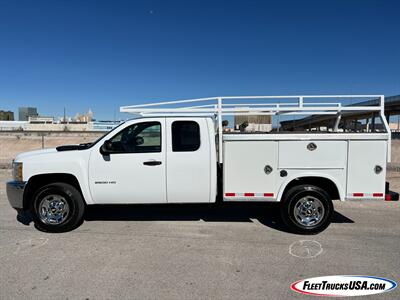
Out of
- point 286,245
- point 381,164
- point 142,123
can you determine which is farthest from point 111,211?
point 381,164

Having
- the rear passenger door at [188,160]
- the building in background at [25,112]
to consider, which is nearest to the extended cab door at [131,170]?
the rear passenger door at [188,160]

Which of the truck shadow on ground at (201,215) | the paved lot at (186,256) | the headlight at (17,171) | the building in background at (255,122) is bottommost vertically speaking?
the paved lot at (186,256)

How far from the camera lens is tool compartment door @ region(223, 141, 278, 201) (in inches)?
174

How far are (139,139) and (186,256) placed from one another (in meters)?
2.01

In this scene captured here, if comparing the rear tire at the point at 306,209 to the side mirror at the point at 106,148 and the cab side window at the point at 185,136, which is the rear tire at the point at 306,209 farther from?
the side mirror at the point at 106,148

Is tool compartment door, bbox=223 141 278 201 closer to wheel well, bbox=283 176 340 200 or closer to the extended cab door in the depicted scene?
wheel well, bbox=283 176 340 200

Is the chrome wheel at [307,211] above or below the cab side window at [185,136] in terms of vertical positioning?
below

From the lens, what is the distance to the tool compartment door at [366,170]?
4336 millimetres

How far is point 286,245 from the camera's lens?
13.4 ft

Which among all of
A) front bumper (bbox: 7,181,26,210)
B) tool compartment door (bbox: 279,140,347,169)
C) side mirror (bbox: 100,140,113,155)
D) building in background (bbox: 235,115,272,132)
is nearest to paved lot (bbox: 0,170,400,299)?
front bumper (bbox: 7,181,26,210)

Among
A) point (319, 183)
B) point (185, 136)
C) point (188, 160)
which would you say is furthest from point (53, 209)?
point (319, 183)

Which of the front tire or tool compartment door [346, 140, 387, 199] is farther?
the front tire

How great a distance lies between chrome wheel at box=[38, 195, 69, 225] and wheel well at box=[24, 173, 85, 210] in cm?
25

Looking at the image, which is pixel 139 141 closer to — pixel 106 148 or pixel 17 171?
pixel 106 148
